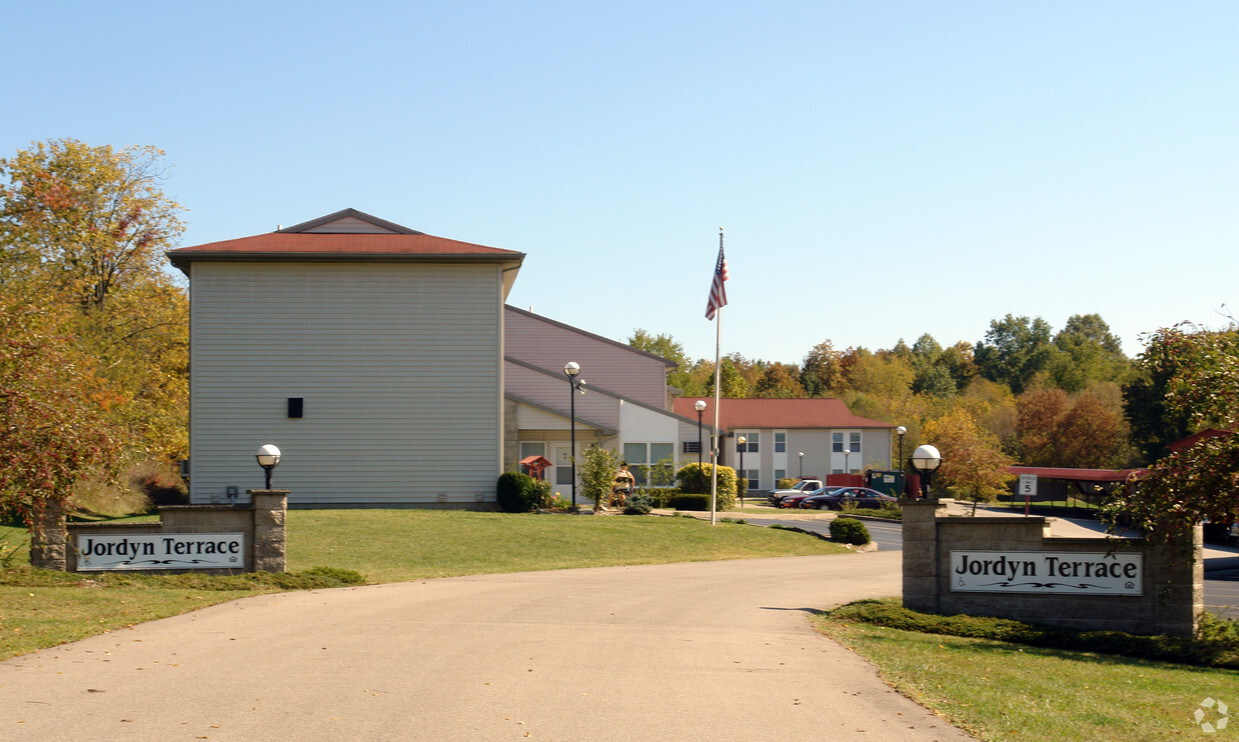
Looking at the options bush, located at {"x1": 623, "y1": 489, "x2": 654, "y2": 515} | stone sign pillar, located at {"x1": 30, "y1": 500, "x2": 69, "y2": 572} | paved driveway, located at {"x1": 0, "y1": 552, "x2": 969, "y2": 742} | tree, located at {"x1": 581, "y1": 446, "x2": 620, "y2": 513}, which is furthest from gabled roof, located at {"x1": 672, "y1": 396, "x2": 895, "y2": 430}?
paved driveway, located at {"x1": 0, "y1": 552, "x2": 969, "y2": 742}

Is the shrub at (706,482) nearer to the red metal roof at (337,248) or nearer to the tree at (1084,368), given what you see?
the red metal roof at (337,248)

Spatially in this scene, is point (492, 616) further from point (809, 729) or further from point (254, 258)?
point (254, 258)

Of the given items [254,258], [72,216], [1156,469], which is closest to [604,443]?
[254,258]

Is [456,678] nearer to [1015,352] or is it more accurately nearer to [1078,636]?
[1078,636]

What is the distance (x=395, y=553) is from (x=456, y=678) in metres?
12.0

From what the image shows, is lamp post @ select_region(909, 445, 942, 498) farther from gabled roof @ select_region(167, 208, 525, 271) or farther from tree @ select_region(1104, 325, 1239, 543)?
gabled roof @ select_region(167, 208, 525, 271)

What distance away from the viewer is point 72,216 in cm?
3538

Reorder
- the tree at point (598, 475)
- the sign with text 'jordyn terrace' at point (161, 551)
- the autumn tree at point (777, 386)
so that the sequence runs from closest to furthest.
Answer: the sign with text 'jordyn terrace' at point (161, 551) < the tree at point (598, 475) < the autumn tree at point (777, 386)

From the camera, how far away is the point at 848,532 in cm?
2698

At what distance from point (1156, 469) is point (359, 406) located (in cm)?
2178

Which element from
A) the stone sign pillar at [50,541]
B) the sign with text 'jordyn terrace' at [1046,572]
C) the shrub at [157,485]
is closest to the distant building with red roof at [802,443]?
the shrub at [157,485]

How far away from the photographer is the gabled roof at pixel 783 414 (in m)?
63.3

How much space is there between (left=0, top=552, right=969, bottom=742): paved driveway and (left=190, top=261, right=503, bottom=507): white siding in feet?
51.2

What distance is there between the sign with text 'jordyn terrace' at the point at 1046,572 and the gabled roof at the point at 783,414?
48089 mm
